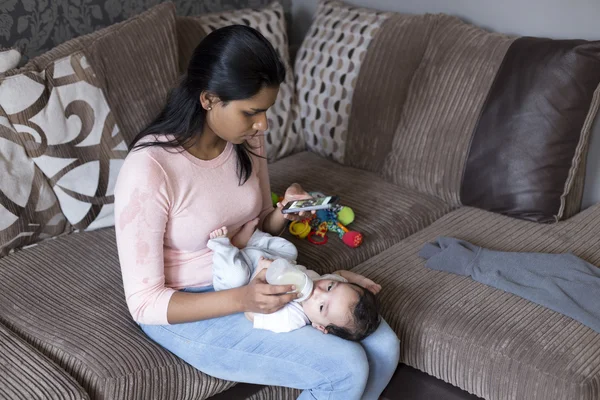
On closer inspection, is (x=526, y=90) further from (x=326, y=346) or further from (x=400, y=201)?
(x=326, y=346)

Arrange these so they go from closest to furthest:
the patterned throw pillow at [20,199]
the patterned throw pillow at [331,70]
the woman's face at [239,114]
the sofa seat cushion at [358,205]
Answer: the woman's face at [239,114], the patterned throw pillow at [20,199], the sofa seat cushion at [358,205], the patterned throw pillow at [331,70]

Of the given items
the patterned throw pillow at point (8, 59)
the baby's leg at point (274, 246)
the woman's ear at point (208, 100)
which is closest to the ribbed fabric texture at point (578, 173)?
the baby's leg at point (274, 246)

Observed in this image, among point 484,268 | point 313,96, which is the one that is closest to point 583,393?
point 484,268

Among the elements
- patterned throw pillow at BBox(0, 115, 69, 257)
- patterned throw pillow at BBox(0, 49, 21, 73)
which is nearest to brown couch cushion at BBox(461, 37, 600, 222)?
patterned throw pillow at BBox(0, 115, 69, 257)

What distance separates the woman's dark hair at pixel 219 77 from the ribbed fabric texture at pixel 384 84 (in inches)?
39.1

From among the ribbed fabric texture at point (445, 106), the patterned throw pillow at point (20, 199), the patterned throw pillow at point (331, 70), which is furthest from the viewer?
the patterned throw pillow at point (331, 70)

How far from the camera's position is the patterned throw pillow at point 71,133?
214 cm

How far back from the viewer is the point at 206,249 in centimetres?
184

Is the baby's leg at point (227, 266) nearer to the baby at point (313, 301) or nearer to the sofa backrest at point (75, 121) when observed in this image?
the baby at point (313, 301)

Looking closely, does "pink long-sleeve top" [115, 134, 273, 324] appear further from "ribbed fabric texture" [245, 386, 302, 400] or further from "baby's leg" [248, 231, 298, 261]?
"ribbed fabric texture" [245, 386, 302, 400]

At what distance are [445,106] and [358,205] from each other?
0.46m

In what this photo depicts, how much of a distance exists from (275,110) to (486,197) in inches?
35.2

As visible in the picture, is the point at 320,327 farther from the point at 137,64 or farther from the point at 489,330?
the point at 137,64

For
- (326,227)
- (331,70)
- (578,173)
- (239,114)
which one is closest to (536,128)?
(578,173)
